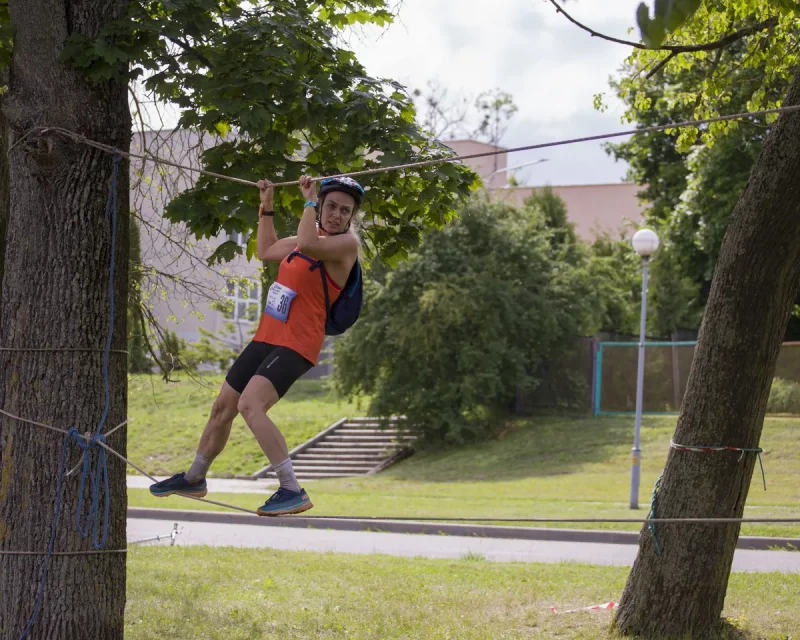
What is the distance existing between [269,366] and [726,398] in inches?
126

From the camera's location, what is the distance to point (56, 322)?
5617 mm

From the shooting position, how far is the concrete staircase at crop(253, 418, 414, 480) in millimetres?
27016

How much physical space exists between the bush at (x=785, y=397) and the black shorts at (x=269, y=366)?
68.0 feet

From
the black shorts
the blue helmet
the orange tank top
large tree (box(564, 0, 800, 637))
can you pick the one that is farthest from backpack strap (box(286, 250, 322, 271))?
large tree (box(564, 0, 800, 637))

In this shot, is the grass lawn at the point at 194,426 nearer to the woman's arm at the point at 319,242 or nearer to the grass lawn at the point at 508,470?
the grass lawn at the point at 508,470

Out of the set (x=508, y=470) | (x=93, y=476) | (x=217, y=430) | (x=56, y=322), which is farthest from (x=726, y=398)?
(x=508, y=470)

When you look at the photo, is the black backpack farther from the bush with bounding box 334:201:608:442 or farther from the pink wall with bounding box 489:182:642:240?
the pink wall with bounding box 489:182:642:240

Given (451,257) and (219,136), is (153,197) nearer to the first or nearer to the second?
(219,136)

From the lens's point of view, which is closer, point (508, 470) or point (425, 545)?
point (425, 545)

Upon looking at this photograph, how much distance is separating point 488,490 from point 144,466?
9920 mm

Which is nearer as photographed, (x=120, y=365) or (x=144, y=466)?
(x=120, y=365)

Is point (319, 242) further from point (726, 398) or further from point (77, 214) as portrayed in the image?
point (726, 398)

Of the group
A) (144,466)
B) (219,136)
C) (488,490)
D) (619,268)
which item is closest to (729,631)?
(219,136)

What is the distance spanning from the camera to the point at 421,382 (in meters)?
28.4
